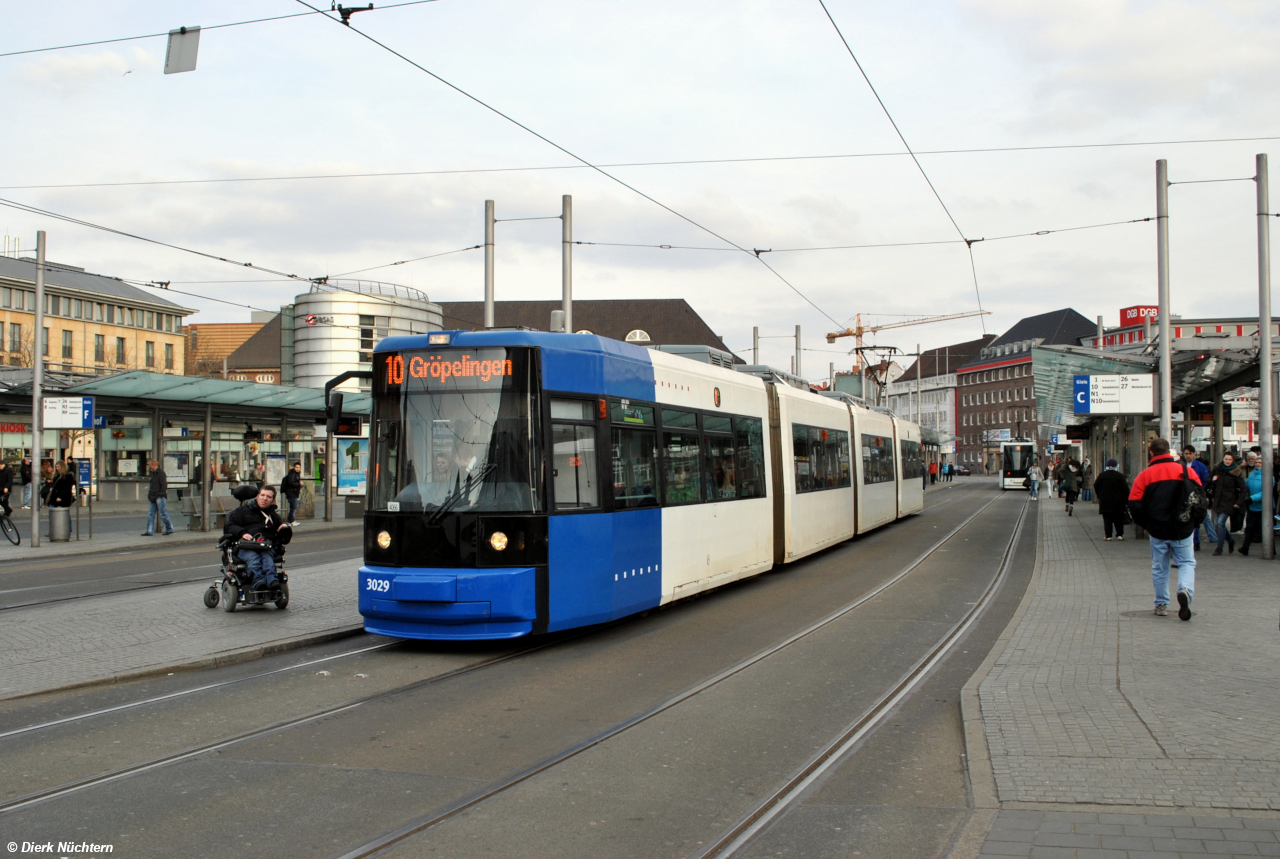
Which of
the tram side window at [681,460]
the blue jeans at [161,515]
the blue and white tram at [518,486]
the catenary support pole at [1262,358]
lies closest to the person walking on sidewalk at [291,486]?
the blue jeans at [161,515]

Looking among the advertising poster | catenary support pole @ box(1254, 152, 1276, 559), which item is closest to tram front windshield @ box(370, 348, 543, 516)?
catenary support pole @ box(1254, 152, 1276, 559)

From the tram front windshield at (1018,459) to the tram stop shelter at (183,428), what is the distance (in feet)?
150

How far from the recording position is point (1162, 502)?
10.7 meters

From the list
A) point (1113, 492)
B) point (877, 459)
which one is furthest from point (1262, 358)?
point (877, 459)

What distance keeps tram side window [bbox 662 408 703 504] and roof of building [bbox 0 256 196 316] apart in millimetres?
56864

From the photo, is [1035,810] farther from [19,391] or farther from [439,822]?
[19,391]

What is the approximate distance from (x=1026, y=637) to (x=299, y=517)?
84.9 feet

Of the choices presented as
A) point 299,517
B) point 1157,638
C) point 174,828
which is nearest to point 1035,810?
point 174,828

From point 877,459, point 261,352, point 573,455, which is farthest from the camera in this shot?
point 261,352

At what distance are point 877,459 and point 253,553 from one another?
17077 mm

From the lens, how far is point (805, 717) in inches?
284

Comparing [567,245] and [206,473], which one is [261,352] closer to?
[206,473]

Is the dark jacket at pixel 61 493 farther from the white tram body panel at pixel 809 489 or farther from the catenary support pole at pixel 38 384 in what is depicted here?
the white tram body panel at pixel 809 489

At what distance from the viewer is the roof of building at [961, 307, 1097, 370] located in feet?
386
